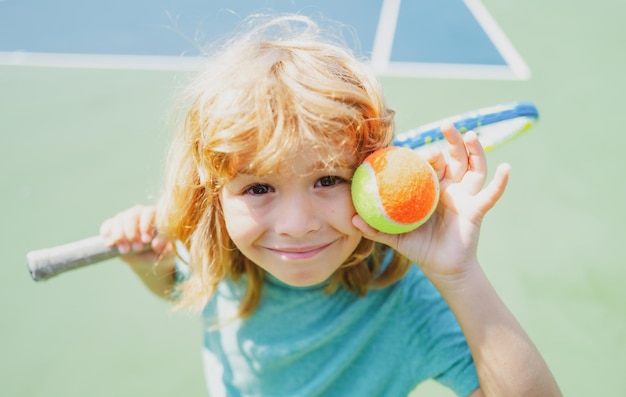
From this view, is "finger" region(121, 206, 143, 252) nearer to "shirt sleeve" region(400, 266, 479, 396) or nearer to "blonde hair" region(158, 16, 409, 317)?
"blonde hair" region(158, 16, 409, 317)

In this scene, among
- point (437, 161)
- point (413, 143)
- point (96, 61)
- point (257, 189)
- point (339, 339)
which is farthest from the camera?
point (96, 61)

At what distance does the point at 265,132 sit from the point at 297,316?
1.85 ft

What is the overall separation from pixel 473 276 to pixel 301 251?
0.39 m

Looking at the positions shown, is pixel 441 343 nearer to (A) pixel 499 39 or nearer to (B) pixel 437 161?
(B) pixel 437 161

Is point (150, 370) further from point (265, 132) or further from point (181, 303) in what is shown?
point (265, 132)

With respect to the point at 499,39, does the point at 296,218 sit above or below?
below

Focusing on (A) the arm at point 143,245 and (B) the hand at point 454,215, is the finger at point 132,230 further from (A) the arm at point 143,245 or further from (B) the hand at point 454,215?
(B) the hand at point 454,215

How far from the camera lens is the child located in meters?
1.38

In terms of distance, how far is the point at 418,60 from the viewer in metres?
4.37

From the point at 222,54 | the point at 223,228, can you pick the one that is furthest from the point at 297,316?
the point at 222,54

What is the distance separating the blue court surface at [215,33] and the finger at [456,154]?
2.75m

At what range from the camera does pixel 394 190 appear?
1.36 m

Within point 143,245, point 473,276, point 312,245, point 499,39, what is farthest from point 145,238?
point 499,39

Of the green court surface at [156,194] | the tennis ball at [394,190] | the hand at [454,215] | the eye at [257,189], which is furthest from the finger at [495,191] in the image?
the green court surface at [156,194]
